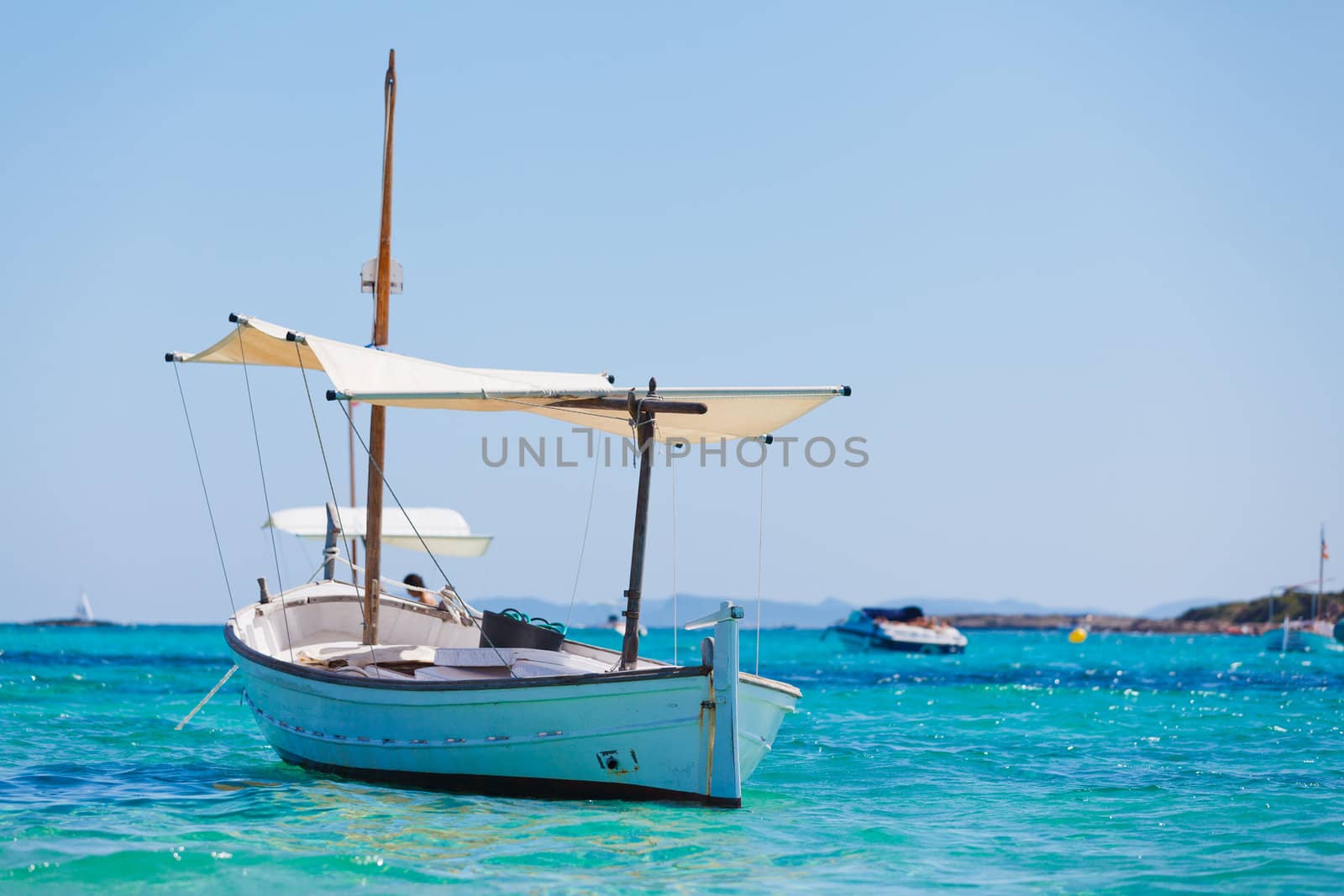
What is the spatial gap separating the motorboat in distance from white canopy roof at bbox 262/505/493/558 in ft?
162

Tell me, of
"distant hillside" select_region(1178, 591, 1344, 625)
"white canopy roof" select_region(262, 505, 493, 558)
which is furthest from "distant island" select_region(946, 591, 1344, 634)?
"white canopy roof" select_region(262, 505, 493, 558)

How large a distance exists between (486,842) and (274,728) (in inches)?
211

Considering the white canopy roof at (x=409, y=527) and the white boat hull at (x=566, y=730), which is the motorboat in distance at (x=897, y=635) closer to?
the white canopy roof at (x=409, y=527)

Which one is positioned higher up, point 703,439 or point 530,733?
point 703,439

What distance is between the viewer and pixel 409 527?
31.9 m

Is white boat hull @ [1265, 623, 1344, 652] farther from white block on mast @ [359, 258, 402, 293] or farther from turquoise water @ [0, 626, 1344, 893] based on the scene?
white block on mast @ [359, 258, 402, 293]

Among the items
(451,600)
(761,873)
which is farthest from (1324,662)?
(761,873)

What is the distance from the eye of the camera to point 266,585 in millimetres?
18125

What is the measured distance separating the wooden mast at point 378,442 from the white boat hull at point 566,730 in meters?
3.06

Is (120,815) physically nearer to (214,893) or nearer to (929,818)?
(214,893)

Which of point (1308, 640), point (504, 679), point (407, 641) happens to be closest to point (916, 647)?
point (1308, 640)

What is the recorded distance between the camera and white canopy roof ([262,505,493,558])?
30500 millimetres

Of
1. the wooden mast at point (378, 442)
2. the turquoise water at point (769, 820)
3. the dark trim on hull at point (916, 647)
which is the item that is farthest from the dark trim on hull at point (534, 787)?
the dark trim on hull at point (916, 647)

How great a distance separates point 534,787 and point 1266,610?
148692 millimetres
